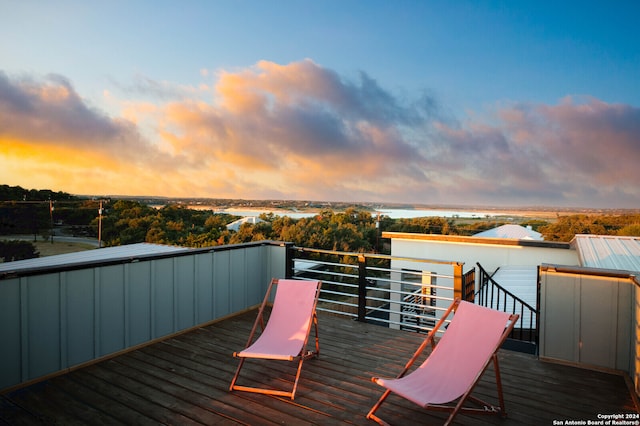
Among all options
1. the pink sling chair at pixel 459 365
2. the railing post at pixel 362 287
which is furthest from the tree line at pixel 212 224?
the pink sling chair at pixel 459 365

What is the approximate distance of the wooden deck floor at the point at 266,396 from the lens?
2637mm

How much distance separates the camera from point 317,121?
1559 centimetres

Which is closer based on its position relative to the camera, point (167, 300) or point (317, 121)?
point (167, 300)

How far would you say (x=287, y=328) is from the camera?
11.9 ft

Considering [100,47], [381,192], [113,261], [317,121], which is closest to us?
[113,261]

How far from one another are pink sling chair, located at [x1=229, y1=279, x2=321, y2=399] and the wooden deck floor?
0.68 ft

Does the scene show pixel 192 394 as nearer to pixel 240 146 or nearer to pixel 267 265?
pixel 267 265

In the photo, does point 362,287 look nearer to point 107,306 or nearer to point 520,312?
point 107,306

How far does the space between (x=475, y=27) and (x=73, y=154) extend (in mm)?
16091

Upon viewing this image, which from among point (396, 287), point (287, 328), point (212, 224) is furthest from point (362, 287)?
point (212, 224)

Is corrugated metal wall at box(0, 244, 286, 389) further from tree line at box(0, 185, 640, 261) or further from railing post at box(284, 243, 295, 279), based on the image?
tree line at box(0, 185, 640, 261)

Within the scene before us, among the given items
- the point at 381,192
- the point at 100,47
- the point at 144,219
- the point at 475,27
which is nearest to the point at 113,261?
the point at 100,47

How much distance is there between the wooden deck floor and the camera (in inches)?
104

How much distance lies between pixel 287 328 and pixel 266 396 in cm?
75
